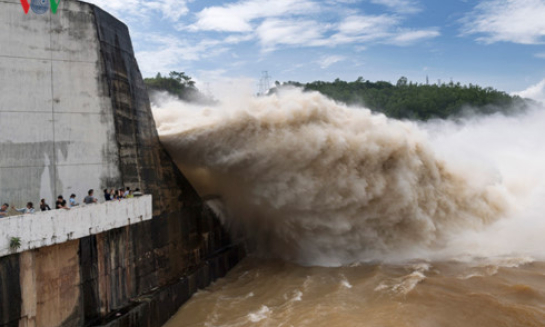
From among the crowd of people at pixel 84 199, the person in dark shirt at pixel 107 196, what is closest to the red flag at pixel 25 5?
the crowd of people at pixel 84 199

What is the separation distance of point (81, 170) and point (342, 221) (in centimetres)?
1049

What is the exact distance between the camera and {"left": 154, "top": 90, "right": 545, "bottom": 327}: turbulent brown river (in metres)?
13.7

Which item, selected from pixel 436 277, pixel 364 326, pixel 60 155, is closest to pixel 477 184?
pixel 436 277

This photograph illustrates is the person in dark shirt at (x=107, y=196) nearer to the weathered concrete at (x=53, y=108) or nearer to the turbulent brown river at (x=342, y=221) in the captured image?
the weathered concrete at (x=53, y=108)

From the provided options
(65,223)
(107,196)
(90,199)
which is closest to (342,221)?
(107,196)

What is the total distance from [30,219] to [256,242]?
12.6 metres

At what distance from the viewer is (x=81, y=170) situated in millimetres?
12188

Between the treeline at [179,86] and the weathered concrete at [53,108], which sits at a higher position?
the treeline at [179,86]

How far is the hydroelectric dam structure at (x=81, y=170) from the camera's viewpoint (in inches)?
400

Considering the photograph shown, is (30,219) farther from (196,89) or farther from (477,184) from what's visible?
(196,89)

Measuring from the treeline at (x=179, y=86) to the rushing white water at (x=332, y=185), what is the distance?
4438 cm

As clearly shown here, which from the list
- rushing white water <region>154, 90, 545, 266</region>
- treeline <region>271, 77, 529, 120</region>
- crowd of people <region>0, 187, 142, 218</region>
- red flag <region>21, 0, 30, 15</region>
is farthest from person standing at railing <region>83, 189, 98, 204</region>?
treeline <region>271, 77, 529, 120</region>

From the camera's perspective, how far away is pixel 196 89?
2694 inches

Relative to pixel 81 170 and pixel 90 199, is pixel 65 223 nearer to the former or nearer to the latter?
pixel 90 199
